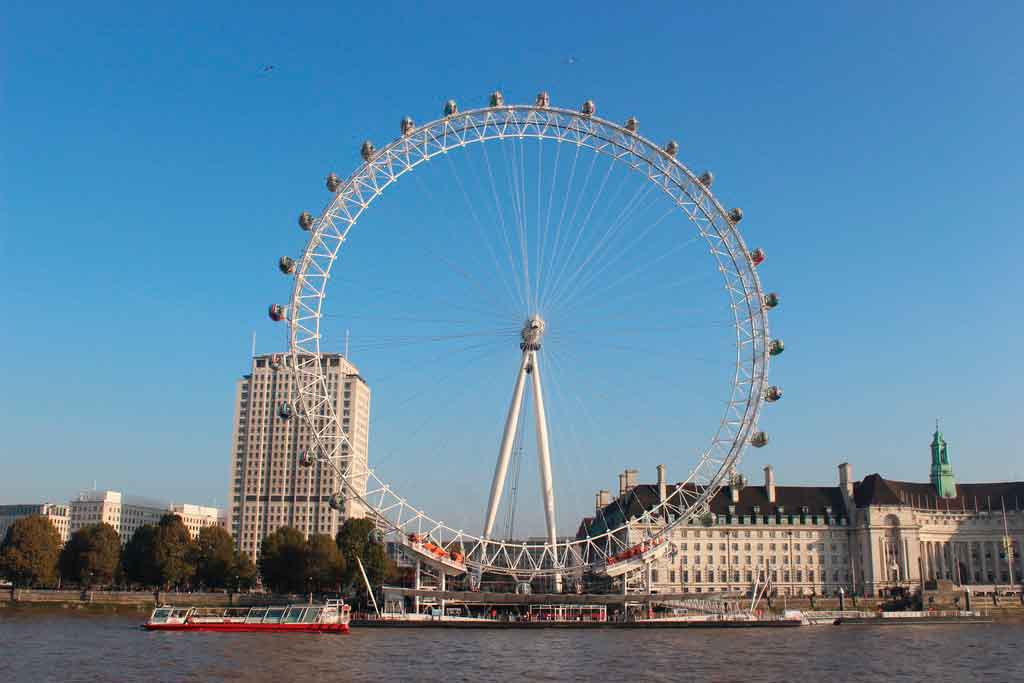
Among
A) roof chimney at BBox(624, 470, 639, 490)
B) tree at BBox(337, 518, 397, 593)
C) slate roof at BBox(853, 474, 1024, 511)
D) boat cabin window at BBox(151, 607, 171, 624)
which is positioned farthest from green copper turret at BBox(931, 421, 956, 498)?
boat cabin window at BBox(151, 607, 171, 624)

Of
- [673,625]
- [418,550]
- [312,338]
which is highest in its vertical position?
[312,338]

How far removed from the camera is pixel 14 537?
12375cm

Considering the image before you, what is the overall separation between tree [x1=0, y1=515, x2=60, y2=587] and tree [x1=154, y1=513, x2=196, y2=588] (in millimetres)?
12154

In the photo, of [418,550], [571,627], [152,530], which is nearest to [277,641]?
[418,550]

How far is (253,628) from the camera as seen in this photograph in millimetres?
84125

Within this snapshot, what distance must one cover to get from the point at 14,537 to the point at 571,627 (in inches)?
2870

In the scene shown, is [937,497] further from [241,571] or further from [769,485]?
[241,571]

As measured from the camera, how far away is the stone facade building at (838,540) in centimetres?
13900

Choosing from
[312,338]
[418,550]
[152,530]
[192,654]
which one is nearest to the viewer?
[192,654]

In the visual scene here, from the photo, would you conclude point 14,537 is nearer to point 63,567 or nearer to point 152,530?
point 63,567

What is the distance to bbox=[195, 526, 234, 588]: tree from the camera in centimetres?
13175

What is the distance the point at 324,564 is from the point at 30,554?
3460cm

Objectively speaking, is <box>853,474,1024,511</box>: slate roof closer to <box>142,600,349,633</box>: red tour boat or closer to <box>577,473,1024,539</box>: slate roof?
<box>577,473,1024,539</box>: slate roof

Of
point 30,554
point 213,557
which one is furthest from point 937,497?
point 30,554
